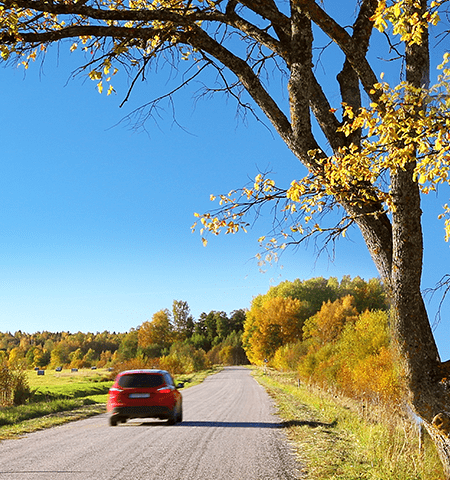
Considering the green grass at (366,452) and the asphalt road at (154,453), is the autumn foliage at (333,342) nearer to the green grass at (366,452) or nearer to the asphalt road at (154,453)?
the green grass at (366,452)

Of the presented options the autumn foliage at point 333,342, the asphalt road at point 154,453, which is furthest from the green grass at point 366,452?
the autumn foliage at point 333,342

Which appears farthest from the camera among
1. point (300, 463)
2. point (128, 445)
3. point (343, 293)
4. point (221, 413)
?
point (343, 293)

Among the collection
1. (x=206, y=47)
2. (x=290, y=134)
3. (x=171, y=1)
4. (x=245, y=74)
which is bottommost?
(x=290, y=134)

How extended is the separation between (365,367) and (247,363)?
95.0 meters

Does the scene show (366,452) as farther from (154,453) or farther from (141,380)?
(141,380)

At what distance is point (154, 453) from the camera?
321 inches

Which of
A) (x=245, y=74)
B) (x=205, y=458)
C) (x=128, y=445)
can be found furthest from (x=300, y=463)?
(x=245, y=74)

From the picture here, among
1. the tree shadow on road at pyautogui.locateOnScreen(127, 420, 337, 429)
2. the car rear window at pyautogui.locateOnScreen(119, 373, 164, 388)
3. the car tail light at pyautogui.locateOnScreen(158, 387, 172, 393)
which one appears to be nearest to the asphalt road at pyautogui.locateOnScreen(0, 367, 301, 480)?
the tree shadow on road at pyautogui.locateOnScreen(127, 420, 337, 429)

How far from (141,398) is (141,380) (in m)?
0.49

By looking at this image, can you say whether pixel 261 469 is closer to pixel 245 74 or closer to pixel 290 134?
pixel 290 134

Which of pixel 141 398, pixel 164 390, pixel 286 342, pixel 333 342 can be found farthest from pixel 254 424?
pixel 286 342

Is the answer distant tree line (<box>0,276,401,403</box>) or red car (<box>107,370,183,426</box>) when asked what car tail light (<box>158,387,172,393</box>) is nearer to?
red car (<box>107,370,183,426</box>)

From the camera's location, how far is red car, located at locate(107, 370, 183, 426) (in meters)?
12.5

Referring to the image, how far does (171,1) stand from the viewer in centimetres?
694
